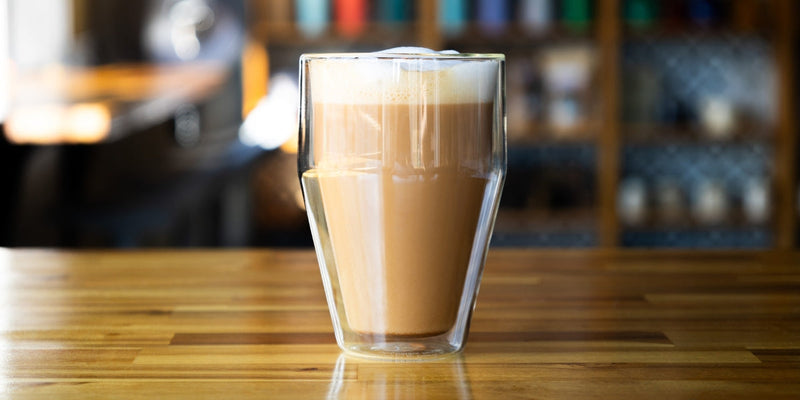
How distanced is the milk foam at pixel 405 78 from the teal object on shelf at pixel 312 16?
3075 millimetres

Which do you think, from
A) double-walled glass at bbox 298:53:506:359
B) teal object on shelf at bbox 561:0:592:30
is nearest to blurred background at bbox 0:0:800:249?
teal object on shelf at bbox 561:0:592:30

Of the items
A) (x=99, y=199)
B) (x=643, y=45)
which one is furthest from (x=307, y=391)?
(x=643, y=45)

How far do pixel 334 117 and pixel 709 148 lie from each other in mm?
3577

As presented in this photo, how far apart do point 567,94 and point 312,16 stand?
3.17 feet

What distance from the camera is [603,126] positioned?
11.7 feet

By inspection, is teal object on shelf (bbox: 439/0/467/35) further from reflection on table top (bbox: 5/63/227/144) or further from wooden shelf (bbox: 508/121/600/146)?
reflection on table top (bbox: 5/63/227/144)

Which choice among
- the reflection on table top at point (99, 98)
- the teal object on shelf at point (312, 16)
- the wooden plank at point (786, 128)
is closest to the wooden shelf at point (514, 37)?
the teal object on shelf at point (312, 16)

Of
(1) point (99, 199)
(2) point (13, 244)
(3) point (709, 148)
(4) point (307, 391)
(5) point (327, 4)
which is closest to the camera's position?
(4) point (307, 391)

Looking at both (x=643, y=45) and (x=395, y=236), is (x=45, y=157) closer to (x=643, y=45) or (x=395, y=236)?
(x=395, y=236)

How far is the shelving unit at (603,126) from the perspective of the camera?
3.55 meters

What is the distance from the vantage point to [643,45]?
12.4 ft

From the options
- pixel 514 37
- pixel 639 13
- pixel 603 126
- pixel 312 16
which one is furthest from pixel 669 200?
pixel 312 16

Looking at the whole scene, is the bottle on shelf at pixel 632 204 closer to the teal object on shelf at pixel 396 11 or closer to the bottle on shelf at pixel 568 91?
the bottle on shelf at pixel 568 91

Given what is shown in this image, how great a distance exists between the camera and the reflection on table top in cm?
207
